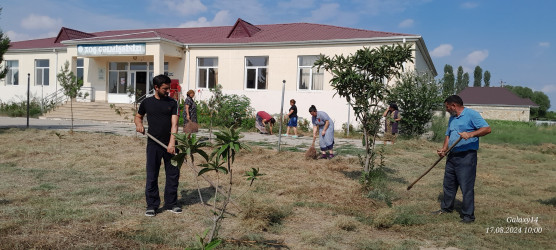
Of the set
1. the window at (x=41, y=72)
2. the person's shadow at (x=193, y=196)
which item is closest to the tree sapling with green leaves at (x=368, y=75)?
the person's shadow at (x=193, y=196)

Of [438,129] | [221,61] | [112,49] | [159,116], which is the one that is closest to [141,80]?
[112,49]

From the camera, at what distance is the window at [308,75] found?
18688 millimetres

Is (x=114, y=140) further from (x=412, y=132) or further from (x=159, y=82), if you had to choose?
(x=412, y=132)

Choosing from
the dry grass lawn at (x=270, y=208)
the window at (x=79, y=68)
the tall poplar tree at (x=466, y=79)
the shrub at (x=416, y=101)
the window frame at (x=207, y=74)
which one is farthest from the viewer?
the tall poplar tree at (x=466, y=79)

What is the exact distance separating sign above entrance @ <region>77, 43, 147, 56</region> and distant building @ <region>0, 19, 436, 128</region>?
0.17 feet

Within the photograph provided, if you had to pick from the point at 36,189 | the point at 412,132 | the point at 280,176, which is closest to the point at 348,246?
the point at 280,176

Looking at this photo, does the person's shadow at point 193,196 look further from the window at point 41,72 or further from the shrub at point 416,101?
the window at point 41,72

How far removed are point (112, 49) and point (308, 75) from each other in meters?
10.6

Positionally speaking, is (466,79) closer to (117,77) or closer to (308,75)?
(308,75)

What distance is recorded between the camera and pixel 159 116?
4598 mm

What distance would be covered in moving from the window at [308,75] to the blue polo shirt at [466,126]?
13.9m

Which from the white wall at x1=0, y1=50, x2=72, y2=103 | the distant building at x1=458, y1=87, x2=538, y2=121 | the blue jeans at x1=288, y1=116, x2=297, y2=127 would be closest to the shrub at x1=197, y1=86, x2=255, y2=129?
the blue jeans at x1=288, y1=116, x2=297, y2=127

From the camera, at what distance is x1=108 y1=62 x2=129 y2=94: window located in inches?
918

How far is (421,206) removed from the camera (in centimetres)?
533
